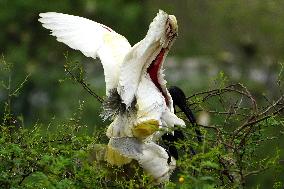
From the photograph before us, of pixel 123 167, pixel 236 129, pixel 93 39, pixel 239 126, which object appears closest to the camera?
pixel 236 129

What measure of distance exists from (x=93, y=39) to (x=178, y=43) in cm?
1619

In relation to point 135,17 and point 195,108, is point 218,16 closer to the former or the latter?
point 135,17

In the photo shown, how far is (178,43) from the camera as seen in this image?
73.3 ft

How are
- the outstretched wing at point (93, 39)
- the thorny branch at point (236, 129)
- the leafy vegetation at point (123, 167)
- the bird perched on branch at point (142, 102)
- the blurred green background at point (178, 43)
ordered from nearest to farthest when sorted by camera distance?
the leafy vegetation at point (123, 167)
the thorny branch at point (236, 129)
the bird perched on branch at point (142, 102)
the outstretched wing at point (93, 39)
the blurred green background at point (178, 43)

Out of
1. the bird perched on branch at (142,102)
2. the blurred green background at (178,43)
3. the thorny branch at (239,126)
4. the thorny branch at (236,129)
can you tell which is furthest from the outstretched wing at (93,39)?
Result: the blurred green background at (178,43)

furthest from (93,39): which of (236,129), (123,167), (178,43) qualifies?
(178,43)

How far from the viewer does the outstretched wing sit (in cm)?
589

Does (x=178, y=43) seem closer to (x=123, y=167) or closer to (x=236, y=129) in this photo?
(x=123, y=167)

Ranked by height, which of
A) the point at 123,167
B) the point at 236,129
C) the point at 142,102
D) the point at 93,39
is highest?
the point at 93,39

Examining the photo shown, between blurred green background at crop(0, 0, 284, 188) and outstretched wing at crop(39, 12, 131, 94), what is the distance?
1056 centimetres

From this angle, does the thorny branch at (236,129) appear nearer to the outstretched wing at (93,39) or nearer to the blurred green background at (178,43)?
the outstretched wing at (93,39)

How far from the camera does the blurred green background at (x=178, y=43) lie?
18500 millimetres

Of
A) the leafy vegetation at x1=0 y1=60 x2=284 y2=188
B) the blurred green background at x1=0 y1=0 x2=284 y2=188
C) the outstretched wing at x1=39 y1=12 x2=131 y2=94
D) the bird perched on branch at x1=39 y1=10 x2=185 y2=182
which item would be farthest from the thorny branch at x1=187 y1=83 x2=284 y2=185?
the blurred green background at x1=0 y1=0 x2=284 y2=188

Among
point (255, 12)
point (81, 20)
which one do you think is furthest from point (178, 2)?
point (81, 20)
